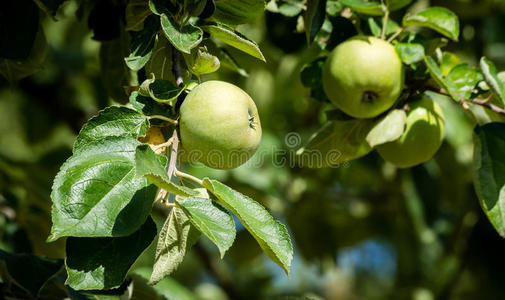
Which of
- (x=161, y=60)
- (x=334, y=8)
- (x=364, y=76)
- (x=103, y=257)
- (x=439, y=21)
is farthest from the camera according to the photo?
(x=334, y=8)

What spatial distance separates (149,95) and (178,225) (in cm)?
24

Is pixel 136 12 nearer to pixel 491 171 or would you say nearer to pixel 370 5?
pixel 370 5

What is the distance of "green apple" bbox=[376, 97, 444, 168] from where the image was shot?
1.42 m

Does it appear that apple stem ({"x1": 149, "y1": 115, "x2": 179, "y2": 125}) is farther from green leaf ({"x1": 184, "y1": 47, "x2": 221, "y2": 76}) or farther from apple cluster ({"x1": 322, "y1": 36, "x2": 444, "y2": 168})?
apple cluster ({"x1": 322, "y1": 36, "x2": 444, "y2": 168})

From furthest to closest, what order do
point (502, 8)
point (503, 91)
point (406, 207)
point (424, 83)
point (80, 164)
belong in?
point (502, 8) < point (406, 207) < point (424, 83) < point (503, 91) < point (80, 164)

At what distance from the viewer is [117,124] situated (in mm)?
1055

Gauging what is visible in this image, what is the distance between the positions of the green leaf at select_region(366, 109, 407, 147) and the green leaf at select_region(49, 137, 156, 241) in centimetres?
59

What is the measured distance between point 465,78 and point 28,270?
1099mm

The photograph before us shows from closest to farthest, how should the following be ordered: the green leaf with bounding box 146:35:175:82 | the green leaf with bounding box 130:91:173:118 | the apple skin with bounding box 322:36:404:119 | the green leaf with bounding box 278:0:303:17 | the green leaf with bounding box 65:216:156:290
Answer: the green leaf with bounding box 65:216:156:290
the green leaf with bounding box 130:91:173:118
the green leaf with bounding box 146:35:175:82
the apple skin with bounding box 322:36:404:119
the green leaf with bounding box 278:0:303:17

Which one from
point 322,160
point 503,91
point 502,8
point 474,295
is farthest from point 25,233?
point 502,8

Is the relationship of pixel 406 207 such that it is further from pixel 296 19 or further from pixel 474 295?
pixel 296 19

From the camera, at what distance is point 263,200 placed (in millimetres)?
2832

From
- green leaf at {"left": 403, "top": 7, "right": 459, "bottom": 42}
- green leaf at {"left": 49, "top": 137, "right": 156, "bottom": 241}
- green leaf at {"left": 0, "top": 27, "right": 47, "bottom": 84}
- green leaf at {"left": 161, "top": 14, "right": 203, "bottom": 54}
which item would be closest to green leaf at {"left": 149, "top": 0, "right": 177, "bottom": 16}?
green leaf at {"left": 161, "top": 14, "right": 203, "bottom": 54}

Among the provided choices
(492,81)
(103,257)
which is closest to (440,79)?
(492,81)
